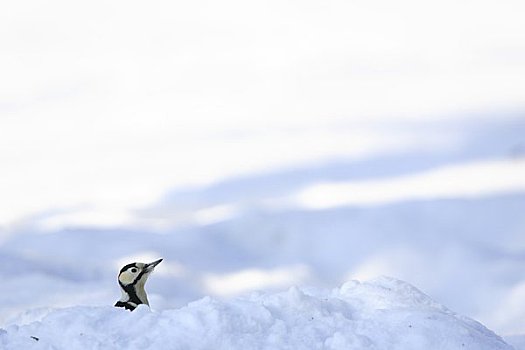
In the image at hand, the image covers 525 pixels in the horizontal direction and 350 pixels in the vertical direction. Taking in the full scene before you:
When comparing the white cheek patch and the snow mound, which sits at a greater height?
the white cheek patch

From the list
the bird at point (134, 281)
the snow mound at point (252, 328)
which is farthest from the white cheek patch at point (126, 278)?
the snow mound at point (252, 328)

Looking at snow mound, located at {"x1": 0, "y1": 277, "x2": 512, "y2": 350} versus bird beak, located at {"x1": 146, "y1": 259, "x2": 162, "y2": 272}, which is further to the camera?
bird beak, located at {"x1": 146, "y1": 259, "x2": 162, "y2": 272}

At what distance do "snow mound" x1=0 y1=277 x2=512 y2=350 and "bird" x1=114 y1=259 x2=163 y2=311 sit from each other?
223 inches

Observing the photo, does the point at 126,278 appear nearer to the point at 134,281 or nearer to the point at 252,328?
the point at 134,281

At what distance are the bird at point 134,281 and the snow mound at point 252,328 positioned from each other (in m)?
5.67

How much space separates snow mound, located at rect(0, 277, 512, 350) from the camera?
716 cm

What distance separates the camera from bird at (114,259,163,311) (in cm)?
1335

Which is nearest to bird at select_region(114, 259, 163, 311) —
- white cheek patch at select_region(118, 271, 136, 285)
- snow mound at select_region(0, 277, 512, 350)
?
white cheek patch at select_region(118, 271, 136, 285)

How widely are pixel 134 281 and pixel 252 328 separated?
6.35 metres

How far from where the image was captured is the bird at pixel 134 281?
43.8 feet

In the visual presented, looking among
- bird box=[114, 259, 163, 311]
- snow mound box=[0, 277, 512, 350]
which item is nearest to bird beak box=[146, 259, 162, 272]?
bird box=[114, 259, 163, 311]

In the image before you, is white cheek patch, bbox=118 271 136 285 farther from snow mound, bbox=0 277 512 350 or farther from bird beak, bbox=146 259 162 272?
snow mound, bbox=0 277 512 350

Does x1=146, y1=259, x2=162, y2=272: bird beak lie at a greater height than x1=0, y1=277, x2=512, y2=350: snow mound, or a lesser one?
greater

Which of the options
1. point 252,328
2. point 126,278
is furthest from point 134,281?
point 252,328
